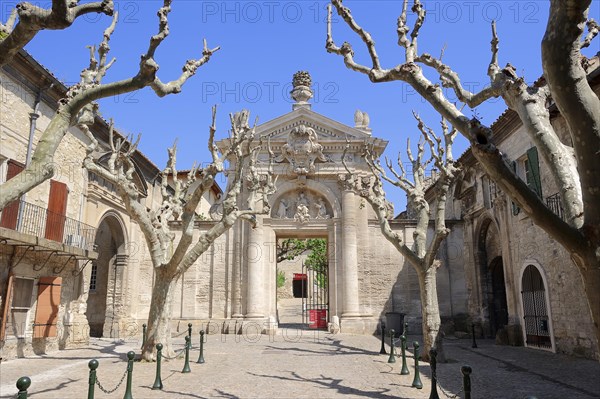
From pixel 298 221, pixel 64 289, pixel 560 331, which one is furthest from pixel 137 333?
pixel 560 331

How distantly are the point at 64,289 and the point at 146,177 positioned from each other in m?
8.06

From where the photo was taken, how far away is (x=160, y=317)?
1184cm

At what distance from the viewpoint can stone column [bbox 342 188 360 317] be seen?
20.1 m

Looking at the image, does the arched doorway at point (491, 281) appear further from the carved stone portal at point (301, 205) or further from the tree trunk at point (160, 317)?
the tree trunk at point (160, 317)

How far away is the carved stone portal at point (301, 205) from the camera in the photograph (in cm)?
2180

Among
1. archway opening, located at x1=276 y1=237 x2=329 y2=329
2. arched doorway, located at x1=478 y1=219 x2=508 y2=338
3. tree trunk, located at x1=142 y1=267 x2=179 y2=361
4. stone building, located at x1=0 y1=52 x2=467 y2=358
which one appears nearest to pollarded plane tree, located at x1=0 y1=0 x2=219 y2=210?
tree trunk, located at x1=142 y1=267 x2=179 y2=361

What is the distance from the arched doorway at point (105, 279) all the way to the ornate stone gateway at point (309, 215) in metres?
5.03

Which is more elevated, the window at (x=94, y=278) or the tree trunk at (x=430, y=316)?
the window at (x=94, y=278)

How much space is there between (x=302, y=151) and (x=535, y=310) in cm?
1147

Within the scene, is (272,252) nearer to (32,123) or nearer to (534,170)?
(32,123)

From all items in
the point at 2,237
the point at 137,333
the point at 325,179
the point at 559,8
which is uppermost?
the point at 325,179

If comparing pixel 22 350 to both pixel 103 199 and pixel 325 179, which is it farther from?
pixel 325 179

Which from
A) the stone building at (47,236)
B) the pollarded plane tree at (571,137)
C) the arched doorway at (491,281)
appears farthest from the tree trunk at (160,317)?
the arched doorway at (491,281)

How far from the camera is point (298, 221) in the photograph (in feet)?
70.5
